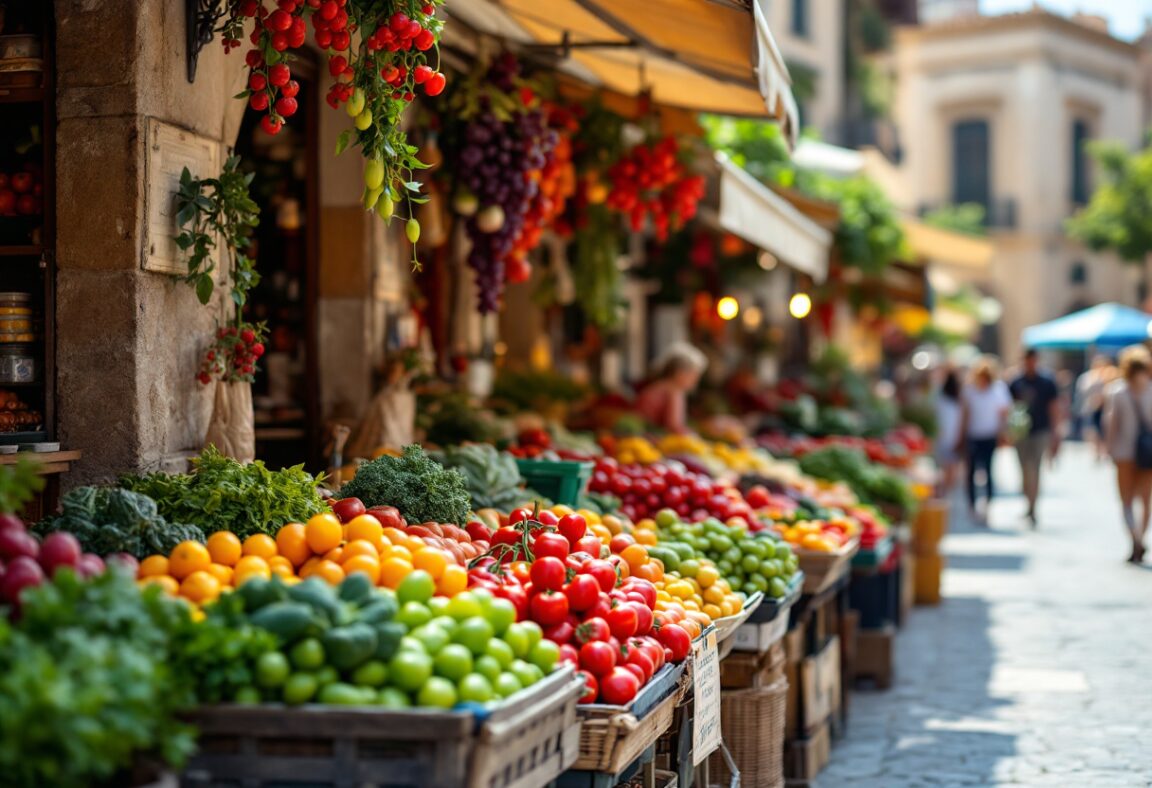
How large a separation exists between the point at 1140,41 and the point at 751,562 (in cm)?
4686

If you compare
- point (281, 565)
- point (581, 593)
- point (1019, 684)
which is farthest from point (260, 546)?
point (1019, 684)

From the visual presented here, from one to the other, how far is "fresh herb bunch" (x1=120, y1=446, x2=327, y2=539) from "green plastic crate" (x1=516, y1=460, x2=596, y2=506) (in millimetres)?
2010

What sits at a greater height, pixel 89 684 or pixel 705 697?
pixel 89 684

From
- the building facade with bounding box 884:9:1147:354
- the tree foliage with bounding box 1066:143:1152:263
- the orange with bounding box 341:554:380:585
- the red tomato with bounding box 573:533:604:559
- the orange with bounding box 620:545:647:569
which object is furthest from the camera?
the building facade with bounding box 884:9:1147:354

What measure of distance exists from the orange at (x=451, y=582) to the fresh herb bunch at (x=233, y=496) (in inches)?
26.5

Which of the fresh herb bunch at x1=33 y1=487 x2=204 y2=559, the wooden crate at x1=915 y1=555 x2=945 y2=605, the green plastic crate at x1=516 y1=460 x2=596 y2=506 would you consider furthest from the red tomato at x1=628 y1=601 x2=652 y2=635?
the wooden crate at x1=915 y1=555 x2=945 y2=605

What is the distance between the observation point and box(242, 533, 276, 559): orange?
395cm

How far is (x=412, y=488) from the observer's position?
A: 494 cm

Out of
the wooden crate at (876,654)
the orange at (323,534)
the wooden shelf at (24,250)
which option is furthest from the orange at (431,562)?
the wooden crate at (876,654)

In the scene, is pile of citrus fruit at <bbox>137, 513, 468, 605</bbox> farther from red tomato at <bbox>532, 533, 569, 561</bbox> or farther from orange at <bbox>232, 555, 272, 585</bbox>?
red tomato at <bbox>532, 533, 569, 561</bbox>

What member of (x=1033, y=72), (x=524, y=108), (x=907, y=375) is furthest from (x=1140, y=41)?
(x=524, y=108)

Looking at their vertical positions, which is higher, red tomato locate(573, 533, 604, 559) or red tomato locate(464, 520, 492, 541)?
red tomato locate(464, 520, 492, 541)

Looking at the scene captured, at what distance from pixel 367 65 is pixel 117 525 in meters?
1.76

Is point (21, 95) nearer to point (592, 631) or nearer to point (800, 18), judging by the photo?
point (592, 631)
